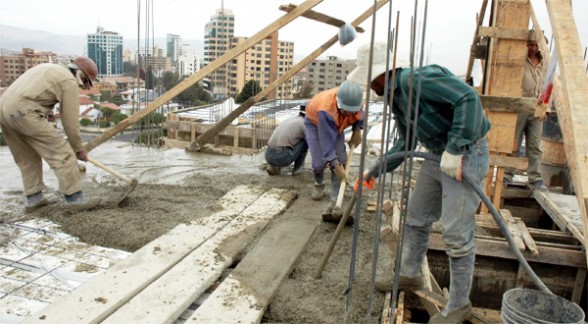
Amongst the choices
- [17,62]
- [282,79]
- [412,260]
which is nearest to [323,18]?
[282,79]

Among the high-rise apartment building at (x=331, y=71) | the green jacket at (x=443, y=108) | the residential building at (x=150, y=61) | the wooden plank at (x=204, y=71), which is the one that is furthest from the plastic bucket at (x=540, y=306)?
the high-rise apartment building at (x=331, y=71)

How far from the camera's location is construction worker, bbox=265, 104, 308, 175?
512 centimetres

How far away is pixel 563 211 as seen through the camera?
14.8 ft

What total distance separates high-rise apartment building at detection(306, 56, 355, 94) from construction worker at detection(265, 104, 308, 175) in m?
4.55

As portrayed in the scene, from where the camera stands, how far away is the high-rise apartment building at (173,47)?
24.0 meters

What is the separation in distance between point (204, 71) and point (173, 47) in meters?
23.9

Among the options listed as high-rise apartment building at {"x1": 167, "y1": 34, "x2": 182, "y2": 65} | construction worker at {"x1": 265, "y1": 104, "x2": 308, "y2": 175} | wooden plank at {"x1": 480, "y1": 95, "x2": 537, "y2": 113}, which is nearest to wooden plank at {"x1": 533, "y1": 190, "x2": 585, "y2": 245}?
wooden plank at {"x1": 480, "y1": 95, "x2": 537, "y2": 113}

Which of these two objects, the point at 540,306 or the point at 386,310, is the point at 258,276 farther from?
the point at 540,306

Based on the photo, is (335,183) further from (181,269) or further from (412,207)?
(181,269)

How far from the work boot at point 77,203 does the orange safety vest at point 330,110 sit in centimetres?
199

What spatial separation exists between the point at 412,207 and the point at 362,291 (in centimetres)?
57

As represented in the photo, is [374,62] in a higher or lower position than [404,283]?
higher

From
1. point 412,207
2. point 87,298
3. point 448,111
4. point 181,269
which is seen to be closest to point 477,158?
point 448,111

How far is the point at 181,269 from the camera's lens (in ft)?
9.59
